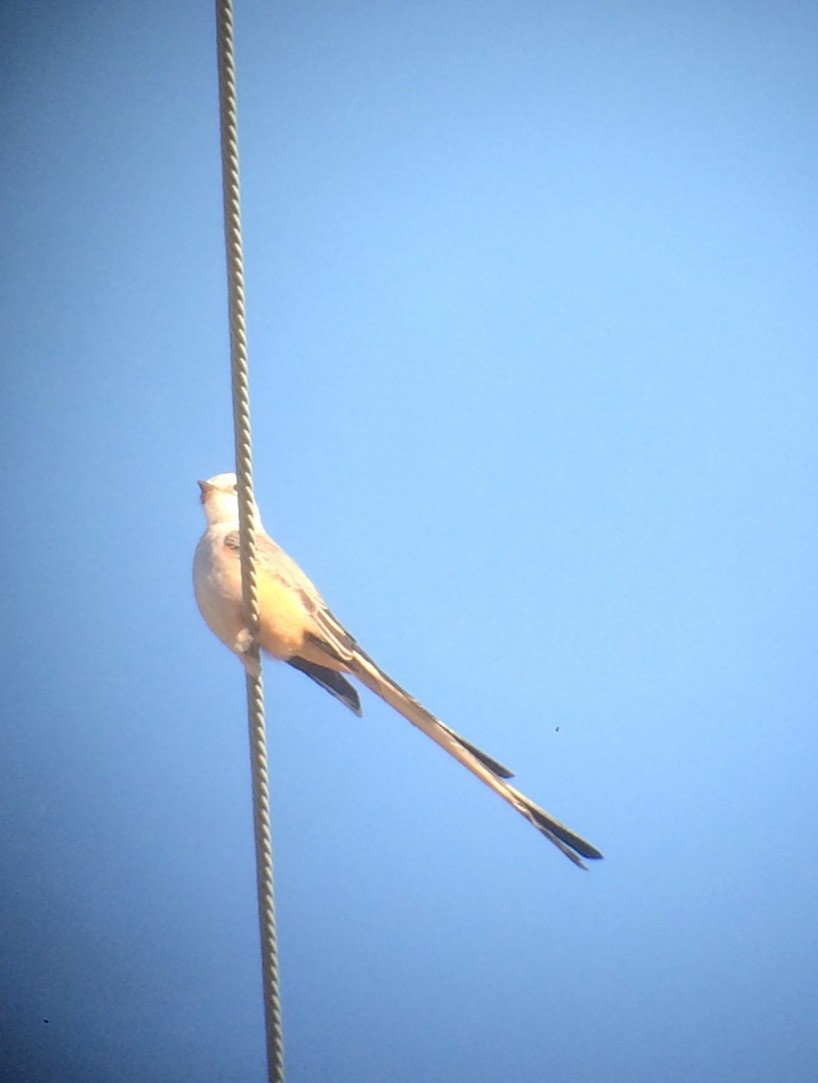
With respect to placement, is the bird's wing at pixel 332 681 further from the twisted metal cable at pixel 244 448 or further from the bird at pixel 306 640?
the twisted metal cable at pixel 244 448

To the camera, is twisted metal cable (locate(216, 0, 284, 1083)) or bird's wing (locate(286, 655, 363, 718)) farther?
bird's wing (locate(286, 655, 363, 718))

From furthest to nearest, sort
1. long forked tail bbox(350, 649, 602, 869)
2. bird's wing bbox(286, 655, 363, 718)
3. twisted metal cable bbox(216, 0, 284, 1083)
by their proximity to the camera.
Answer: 1. bird's wing bbox(286, 655, 363, 718)
2. long forked tail bbox(350, 649, 602, 869)
3. twisted metal cable bbox(216, 0, 284, 1083)

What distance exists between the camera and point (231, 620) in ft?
7.79

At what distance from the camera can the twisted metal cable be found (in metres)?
1.68

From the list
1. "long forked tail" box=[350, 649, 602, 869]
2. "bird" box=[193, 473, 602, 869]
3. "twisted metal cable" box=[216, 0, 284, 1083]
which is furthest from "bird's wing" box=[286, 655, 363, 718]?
"twisted metal cable" box=[216, 0, 284, 1083]

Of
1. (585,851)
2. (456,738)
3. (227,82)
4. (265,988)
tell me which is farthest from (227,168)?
(585,851)

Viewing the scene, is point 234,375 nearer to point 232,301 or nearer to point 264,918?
point 232,301

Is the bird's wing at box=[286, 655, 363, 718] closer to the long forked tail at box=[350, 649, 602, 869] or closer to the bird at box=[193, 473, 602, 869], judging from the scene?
the bird at box=[193, 473, 602, 869]

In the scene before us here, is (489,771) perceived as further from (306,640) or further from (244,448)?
(244,448)

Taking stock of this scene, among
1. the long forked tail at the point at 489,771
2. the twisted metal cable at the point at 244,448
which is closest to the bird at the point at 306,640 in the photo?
the long forked tail at the point at 489,771

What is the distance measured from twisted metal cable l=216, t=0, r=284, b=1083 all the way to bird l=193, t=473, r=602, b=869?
40 centimetres

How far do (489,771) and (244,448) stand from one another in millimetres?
831

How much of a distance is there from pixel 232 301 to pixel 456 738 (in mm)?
944

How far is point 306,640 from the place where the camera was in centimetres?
249
